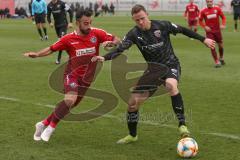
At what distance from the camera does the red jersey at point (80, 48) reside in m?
7.74

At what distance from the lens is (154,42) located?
7383mm

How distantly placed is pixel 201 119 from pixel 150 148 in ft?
6.82

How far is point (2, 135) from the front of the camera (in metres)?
7.98

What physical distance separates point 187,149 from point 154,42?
168 cm

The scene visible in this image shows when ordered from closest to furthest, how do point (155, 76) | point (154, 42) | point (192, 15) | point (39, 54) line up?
1. point (154, 42)
2. point (155, 76)
3. point (39, 54)
4. point (192, 15)

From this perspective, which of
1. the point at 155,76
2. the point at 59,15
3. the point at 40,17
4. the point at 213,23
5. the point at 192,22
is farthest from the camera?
the point at 192,22

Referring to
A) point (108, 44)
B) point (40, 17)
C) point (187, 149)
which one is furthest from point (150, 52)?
point (40, 17)

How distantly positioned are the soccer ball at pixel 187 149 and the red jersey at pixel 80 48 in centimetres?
203

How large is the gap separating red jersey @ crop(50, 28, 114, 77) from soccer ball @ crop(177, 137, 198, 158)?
6.65ft

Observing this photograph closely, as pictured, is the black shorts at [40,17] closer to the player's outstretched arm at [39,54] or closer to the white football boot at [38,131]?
the player's outstretched arm at [39,54]

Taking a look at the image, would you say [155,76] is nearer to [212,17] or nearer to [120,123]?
[120,123]

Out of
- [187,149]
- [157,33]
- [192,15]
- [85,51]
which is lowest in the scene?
[192,15]

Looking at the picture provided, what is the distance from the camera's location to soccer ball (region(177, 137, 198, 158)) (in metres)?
6.63

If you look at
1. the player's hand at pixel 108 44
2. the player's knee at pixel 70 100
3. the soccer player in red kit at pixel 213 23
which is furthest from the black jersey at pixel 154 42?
the soccer player in red kit at pixel 213 23
